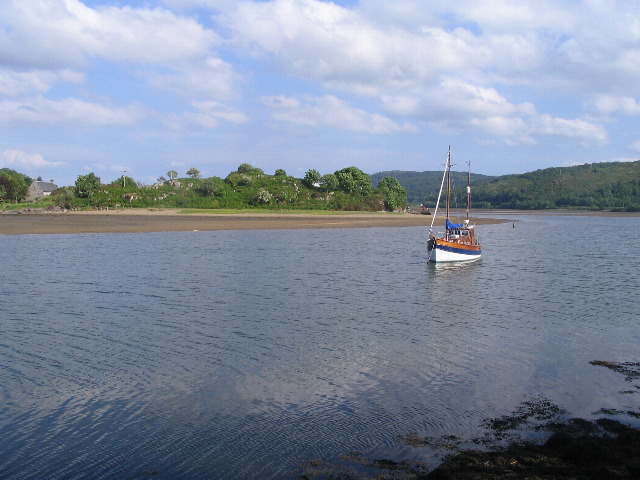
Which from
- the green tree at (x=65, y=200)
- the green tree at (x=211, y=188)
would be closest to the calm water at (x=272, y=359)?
the green tree at (x=65, y=200)

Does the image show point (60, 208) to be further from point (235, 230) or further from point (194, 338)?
point (194, 338)

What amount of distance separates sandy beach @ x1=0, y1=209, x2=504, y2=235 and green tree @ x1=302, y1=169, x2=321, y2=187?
2113 cm

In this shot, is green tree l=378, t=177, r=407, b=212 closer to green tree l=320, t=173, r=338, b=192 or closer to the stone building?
green tree l=320, t=173, r=338, b=192

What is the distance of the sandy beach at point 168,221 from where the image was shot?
66.2 m

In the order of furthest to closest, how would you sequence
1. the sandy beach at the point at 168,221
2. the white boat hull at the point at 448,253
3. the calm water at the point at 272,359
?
1. the sandy beach at the point at 168,221
2. the white boat hull at the point at 448,253
3. the calm water at the point at 272,359

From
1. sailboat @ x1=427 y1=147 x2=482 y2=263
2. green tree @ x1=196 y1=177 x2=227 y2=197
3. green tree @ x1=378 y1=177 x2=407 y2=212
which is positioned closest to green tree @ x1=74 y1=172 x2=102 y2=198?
green tree @ x1=196 y1=177 x2=227 y2=197

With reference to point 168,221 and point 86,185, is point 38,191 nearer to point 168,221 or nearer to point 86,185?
point 86,185

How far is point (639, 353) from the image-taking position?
57.4ft

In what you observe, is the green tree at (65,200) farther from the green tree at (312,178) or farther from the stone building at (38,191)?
the green tree at (312,178)

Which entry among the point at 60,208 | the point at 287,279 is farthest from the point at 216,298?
the point at 60,208

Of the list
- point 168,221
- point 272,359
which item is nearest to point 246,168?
point 168,221

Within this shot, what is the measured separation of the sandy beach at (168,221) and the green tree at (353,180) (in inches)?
739

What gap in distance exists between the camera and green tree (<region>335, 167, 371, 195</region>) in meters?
121

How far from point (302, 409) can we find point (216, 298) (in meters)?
14.0
